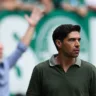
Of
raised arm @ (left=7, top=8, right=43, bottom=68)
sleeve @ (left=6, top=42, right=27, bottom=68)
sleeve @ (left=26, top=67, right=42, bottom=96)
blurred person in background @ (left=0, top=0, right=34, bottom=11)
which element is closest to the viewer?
sleeve @ (left=26, top=67, right=42, bottom=96)

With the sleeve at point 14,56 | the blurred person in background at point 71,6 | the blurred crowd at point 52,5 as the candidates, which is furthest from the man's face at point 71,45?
the blurred person in background at point 71,6

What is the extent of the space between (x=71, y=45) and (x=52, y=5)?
5258 millimetres

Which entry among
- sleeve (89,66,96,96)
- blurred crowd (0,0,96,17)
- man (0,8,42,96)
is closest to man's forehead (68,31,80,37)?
sleeve (89,66,96,96)

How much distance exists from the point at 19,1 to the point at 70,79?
5.29 meters

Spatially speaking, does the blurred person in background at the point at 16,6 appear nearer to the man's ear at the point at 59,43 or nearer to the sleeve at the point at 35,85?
the man's ear at the point at 59,43

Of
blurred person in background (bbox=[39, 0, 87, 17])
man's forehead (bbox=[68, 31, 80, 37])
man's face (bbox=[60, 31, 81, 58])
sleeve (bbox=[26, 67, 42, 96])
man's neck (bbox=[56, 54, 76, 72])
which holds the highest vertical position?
blurred person in background (bbox=[39, 0, 87, 17])

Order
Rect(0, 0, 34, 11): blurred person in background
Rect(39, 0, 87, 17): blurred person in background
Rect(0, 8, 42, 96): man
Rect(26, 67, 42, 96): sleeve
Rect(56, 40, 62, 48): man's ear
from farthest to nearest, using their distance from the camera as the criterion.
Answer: Rect(39, 0, 87, 17): blurred person in background, Rect(0, 0, 34, 11): blurred person in background, Rect(0, 8, 42, 96): man, Rect(56, 40, 62, 48): man's ear, Rect(26, 67, 42, 96): sleeve

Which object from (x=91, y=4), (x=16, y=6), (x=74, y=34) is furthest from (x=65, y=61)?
(x=91, y=4)

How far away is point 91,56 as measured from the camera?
470 inches

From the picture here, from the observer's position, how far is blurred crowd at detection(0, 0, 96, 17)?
11.3 m

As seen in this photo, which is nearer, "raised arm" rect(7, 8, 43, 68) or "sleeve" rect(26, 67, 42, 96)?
"sleeve" rect(26, 67, 42, 96)

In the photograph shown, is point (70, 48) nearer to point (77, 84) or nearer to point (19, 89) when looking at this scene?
point (77, 84)

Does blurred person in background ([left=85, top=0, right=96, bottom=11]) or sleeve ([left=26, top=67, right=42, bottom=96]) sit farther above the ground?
blurred person in background ([left=85, top=0, right=96, bottom=11])

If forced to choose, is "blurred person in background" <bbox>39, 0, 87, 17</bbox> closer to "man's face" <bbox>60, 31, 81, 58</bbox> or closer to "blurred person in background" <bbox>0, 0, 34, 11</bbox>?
"blurred person in background" <bbox>0, 0, 34, 11</bbox>
